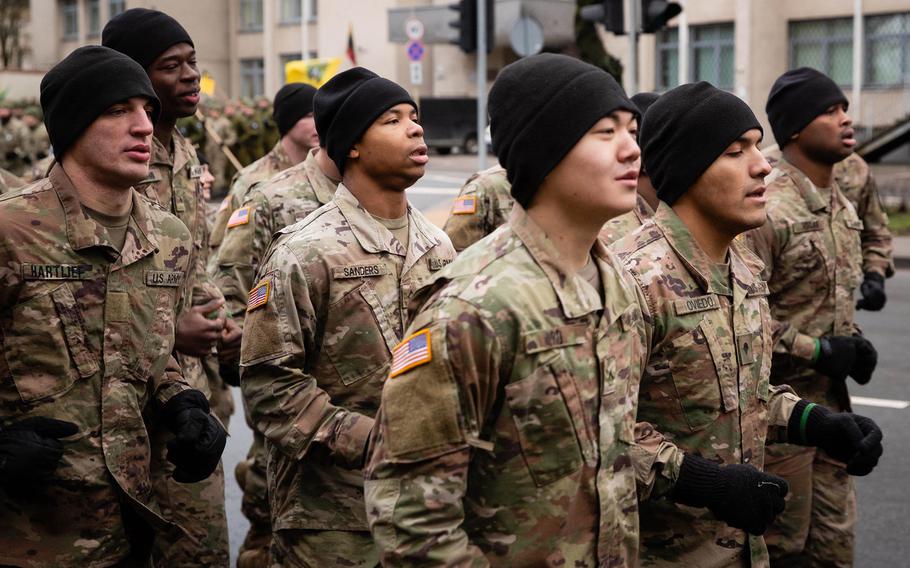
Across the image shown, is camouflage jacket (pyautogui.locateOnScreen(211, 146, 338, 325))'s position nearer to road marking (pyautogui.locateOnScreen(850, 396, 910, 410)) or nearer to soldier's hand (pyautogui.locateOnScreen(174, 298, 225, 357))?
soldier's hand (pyautogui.locateOnScreen(174, 298, 225, 357))

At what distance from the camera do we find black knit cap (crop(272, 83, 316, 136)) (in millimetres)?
7535

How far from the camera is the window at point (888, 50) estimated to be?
1305 inches

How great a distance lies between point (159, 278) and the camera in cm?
413

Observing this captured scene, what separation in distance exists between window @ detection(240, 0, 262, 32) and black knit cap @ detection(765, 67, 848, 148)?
157 feet

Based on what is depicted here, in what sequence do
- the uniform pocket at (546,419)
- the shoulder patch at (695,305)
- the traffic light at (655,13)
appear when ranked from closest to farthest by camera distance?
1. the uniform pocket at (546,419)
2. the shoulder patch at (695,305)
3. the traffic light at (655,13)

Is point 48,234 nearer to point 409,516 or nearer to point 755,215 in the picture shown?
point 409,516

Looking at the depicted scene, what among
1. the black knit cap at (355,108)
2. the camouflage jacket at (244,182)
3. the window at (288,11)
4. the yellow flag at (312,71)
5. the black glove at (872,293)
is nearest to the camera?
the black knit cap at (355,108)

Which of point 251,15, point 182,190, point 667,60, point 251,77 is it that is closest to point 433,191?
point 667,60

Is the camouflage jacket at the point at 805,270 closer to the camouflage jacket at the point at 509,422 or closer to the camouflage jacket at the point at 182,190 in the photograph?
the camouflage jacket at the point at 182,190

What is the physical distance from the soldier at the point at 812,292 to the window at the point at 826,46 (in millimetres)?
29624

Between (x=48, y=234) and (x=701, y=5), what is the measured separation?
34.0 meters

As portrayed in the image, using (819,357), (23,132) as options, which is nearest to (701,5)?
(23,132)

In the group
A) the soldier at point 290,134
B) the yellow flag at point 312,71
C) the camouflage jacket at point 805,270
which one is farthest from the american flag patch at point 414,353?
the yellow flag at point 312,71

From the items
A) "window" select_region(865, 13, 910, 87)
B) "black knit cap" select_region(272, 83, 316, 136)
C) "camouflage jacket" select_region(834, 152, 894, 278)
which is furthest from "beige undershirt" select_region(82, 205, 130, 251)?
"window" select_region(865, 13, 910, 87)
